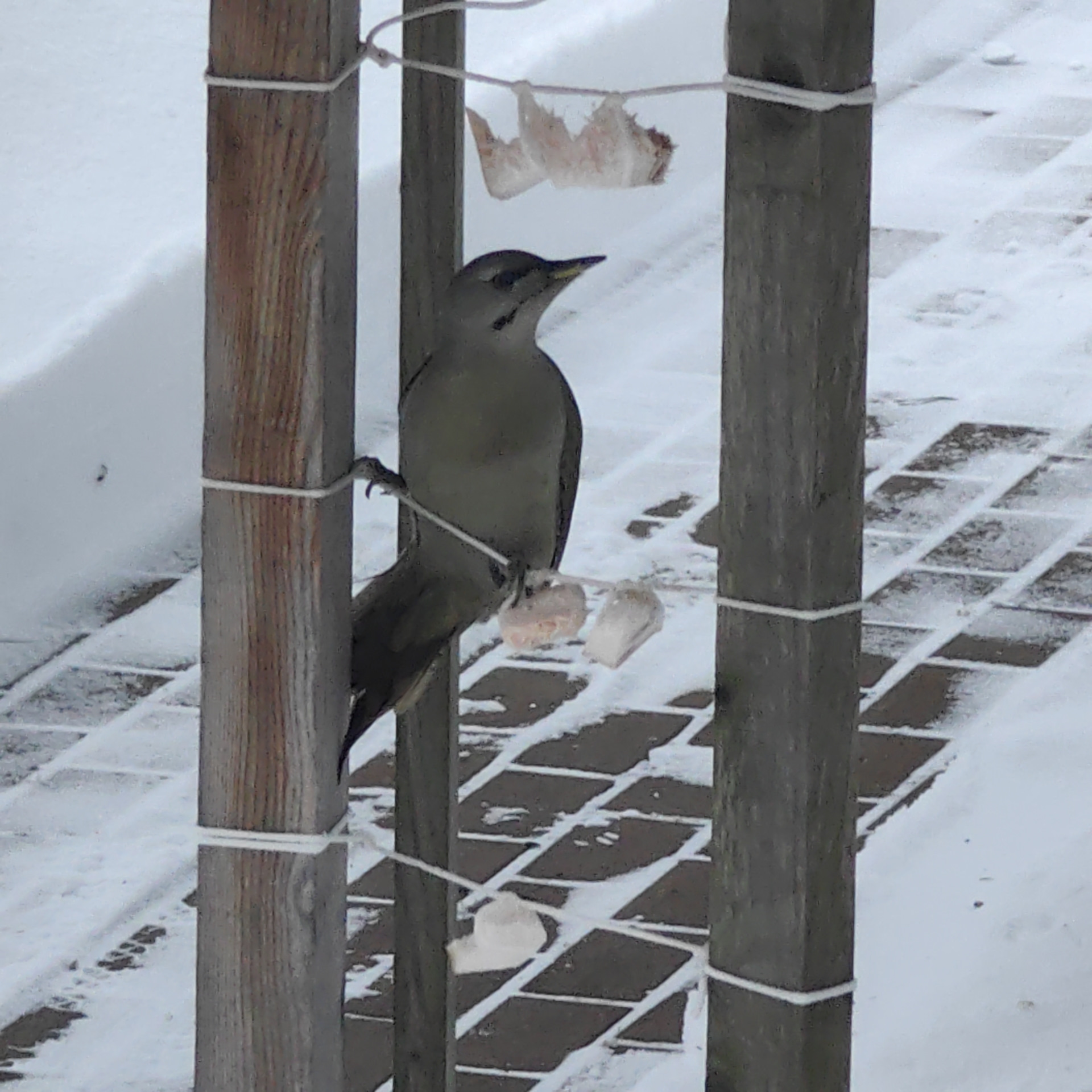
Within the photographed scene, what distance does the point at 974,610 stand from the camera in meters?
4.70

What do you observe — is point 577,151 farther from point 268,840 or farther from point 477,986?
point 477,986

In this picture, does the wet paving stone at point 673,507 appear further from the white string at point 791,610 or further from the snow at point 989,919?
the white string at point 791,610

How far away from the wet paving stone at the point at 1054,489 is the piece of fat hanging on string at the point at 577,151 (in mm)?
3434

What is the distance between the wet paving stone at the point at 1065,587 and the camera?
187 inches

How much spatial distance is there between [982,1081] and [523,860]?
87cm

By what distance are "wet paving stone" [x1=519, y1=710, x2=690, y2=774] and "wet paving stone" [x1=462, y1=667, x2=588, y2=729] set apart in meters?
0.10

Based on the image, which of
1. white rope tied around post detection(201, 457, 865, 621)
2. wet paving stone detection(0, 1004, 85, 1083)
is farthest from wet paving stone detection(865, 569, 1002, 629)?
white rope tied around post detection(201, 457, 865, 621)

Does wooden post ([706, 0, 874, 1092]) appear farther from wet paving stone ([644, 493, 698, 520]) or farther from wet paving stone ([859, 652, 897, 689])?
wet paving stone ([644, 493, 698, 520])

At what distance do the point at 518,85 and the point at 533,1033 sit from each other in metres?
1.79

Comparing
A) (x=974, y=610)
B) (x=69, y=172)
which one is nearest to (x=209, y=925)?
(x=974, y=610)

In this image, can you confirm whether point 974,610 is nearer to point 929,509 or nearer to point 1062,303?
point 929,509

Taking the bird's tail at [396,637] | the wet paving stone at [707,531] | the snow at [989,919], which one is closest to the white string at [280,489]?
the bird's tail at [396,637]

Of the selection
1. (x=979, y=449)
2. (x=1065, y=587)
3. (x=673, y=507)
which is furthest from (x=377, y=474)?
(x=979, y=449)

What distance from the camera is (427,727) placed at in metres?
2.24
